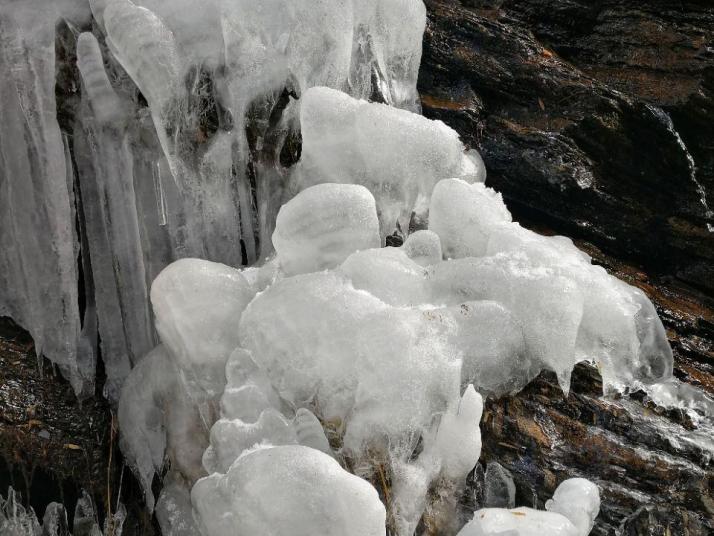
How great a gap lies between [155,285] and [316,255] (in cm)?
55

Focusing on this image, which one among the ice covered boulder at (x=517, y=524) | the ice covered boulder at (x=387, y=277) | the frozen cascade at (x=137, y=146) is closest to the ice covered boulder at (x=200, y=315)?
the ice covered boulder at (x=387, y=277)

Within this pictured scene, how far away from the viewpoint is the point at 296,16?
10.8ft

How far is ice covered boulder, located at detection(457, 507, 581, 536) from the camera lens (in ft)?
7.75

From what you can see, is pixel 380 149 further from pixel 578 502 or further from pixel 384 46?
pixel 578 502

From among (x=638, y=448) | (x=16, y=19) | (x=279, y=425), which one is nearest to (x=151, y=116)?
(x=16, y=19)

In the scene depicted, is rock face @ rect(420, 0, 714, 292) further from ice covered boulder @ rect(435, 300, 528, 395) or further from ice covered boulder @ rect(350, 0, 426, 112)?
ice covered boulder @ rect(435, 300, 528, 395)

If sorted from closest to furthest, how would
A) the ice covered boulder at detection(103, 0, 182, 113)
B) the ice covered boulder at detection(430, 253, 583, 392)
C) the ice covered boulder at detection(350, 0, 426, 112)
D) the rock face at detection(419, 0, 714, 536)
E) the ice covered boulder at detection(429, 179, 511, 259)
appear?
the ice covered boulder at detection(430, 253, 583, 392), the ice covered boulder at detection(103, 0, 182, 113), the ice covered boulder at detection(429, 179, 511, 259), the ice covered boulder at detection(350, 0, 426, 112), the rock face at detection(419, 0, 714, 536)

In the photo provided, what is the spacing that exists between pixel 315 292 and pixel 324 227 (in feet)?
Answer: 0.98

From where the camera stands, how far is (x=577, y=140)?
4215 millimetres

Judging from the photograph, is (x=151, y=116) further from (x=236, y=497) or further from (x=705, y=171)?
(x=705, y=171)

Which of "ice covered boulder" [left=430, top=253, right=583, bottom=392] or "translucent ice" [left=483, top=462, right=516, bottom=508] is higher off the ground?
"ice covered boulder" [left=430, top=253, right=583, bottom=392]

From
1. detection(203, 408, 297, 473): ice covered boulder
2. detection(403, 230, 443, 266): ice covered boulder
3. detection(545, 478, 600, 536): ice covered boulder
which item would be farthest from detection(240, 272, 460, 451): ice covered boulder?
detection(545, 478, 600, 536): ice covered boulder

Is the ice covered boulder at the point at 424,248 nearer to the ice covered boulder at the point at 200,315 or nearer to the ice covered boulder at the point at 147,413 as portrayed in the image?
the ice covered boulder at the point at 200,315

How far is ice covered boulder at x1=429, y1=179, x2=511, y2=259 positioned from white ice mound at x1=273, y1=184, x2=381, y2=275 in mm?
364
